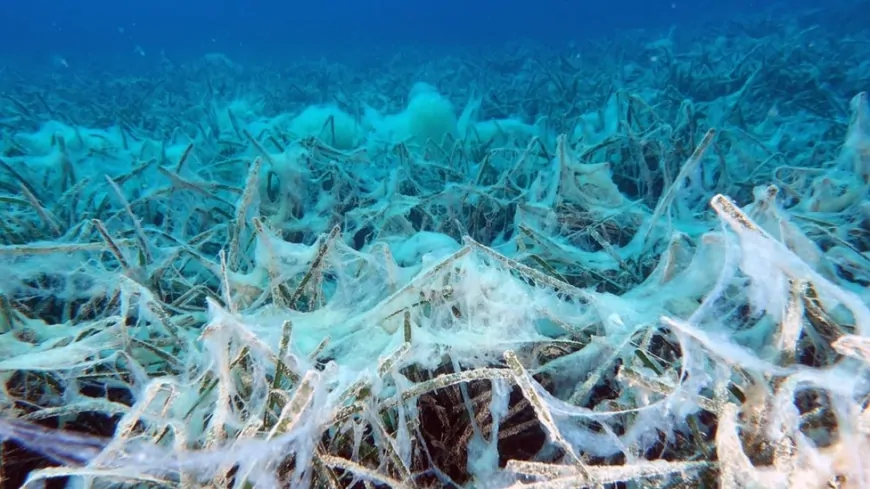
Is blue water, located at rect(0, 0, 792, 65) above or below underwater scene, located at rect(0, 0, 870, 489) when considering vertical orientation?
above

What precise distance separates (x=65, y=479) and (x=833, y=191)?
242 cm

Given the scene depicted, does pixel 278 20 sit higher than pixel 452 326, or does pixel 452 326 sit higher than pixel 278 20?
pixel 278 20

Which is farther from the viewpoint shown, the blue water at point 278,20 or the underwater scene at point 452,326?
the blue water at point 278,20

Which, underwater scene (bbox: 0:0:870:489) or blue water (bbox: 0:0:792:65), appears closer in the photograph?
underwater scene (bbox: 0:0:870:489)

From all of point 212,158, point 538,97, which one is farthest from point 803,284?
point 538,97

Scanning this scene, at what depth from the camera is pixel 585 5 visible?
31234 mm

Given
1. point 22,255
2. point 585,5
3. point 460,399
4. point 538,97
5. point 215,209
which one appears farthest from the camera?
point 585,5

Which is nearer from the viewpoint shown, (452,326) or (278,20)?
(452,326)

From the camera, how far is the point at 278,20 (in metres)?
43.6

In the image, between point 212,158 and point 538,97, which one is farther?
point 538,97

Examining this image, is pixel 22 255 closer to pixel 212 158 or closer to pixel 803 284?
pixel 803 284

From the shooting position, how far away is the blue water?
2356 centimetres

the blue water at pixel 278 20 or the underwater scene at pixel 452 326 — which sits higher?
the blue water at pixel 278 20

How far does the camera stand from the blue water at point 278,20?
23.6 meters
